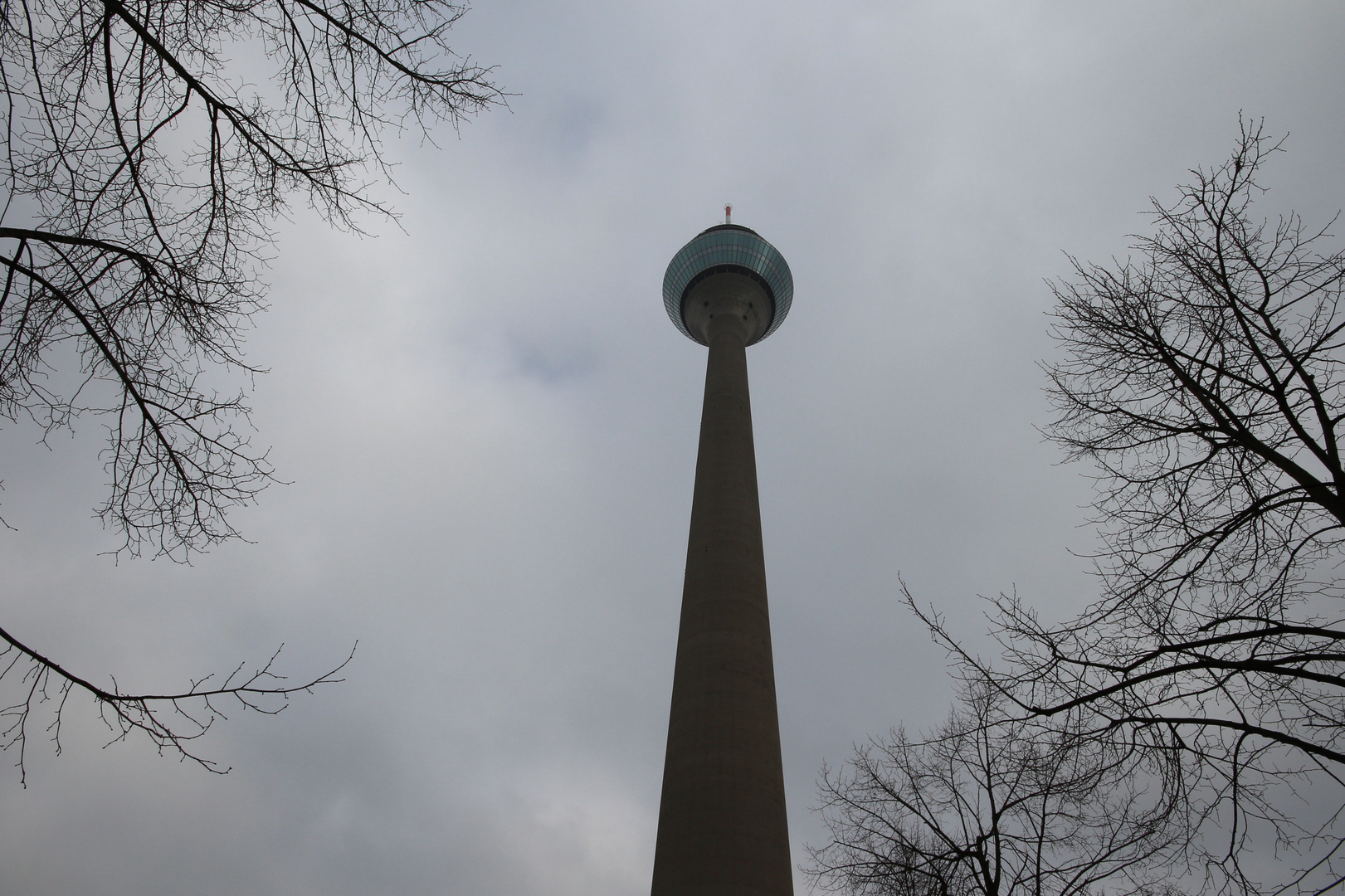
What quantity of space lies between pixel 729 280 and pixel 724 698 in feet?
71.9

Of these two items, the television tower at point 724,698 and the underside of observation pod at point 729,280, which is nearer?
the television tower at point 724,698

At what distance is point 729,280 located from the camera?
36.3 meters

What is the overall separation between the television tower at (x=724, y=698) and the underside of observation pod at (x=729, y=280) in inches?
145

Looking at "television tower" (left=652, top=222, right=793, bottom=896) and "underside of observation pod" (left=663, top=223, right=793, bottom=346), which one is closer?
"television tower" (left=652, top=222, right=793, bottom=896)

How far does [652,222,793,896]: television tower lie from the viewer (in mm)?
17797

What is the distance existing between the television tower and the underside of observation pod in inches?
145

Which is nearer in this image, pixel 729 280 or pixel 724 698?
pixel 724 698

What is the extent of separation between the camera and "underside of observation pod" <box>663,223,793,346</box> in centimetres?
3625

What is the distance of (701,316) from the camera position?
37.0 m

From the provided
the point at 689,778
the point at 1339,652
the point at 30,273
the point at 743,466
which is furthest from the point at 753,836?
the point at 30,273

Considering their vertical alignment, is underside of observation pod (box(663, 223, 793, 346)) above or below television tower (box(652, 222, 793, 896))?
above

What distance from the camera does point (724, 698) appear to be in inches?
807

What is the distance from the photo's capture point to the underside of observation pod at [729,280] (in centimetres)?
3625

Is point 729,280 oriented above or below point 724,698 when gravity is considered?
above
